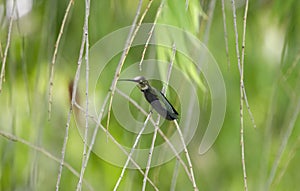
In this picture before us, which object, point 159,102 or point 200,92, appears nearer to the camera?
point 159,102

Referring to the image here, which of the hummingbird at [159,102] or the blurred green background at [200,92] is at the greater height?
the blurred green background at [200,92]

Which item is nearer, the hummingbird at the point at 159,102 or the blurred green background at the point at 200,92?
the hummingbird at the point at 159,102

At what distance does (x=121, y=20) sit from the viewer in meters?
1.00

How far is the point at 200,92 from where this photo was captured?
1054mm

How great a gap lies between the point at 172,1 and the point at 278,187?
51cm

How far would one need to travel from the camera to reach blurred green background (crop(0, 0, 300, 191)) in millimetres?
938

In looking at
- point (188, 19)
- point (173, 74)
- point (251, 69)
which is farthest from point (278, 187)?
point (188, 19)

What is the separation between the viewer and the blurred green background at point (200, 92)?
36.9 inches

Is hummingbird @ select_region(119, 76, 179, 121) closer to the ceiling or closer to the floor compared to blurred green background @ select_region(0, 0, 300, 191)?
closer to the floor

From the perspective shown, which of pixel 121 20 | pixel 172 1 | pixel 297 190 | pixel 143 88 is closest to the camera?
pixel 143 88

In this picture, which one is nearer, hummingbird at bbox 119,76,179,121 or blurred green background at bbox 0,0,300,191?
hummingbird at bbox 119,76,179,121

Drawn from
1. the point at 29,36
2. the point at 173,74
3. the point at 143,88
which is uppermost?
the point at 29,36

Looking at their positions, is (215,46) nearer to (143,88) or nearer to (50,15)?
(50,15)

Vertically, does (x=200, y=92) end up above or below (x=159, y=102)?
above
